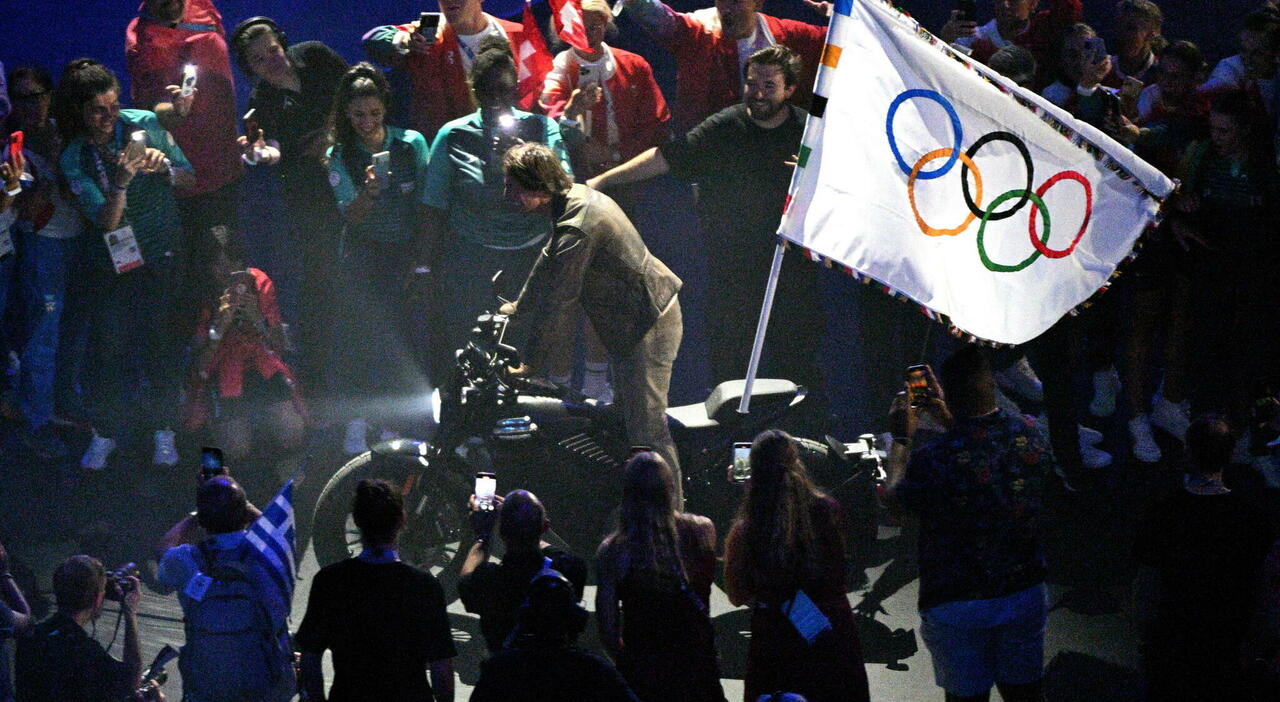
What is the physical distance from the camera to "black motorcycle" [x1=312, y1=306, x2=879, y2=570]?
7.82 meters

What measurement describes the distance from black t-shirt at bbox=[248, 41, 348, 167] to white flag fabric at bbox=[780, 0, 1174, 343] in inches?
150

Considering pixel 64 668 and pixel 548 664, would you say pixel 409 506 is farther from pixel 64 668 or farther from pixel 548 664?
pixel 548 664

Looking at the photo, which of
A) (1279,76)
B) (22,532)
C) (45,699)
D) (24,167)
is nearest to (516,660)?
(45,699)

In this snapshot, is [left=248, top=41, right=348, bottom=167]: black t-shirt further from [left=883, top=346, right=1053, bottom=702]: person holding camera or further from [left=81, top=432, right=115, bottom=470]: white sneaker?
[left=883, top=346, right=1053, bottom=702]: person holding camera

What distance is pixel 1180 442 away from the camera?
9320 mm

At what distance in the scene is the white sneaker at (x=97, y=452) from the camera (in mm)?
9422

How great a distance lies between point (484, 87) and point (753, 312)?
2073mm

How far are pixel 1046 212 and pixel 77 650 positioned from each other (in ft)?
14.2

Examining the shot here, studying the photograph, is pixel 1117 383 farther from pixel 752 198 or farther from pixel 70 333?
pixel 70 333

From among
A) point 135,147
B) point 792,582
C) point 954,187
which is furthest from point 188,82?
point 792,582

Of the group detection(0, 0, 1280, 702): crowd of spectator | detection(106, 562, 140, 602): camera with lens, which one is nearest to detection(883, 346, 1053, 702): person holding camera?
detection(0, 0, 1280, 702): crowd of spectator

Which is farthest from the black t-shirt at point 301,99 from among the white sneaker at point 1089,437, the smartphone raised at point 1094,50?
the white sneaker at point 1089,437

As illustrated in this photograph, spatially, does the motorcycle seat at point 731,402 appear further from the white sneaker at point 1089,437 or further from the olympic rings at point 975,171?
the white sneaker at point 1089,437

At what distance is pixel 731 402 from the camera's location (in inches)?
321
